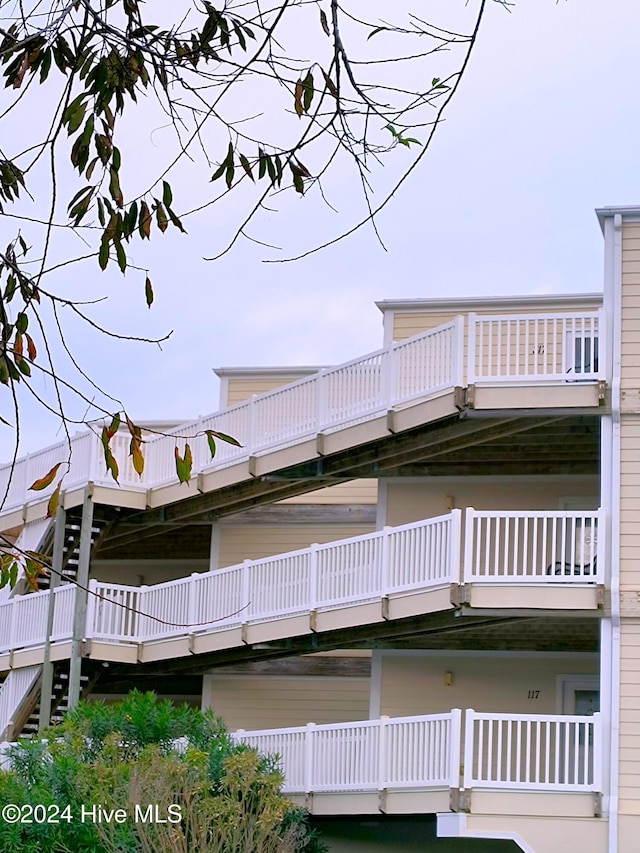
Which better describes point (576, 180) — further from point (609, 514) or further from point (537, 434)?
point (537, 434)

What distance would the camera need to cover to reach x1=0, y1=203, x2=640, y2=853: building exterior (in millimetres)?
19203

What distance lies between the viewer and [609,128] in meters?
5.53

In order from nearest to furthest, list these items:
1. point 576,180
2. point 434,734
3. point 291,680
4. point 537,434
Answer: point 576,180
point 434,734
point 537,434
point 291,680

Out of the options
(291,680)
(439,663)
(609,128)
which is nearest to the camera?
(609,128)

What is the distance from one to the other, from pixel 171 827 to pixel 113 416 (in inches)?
519

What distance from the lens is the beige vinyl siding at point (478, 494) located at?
22906mm

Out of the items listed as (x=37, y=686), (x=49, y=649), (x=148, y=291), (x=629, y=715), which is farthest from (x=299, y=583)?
(x=148, y=291)

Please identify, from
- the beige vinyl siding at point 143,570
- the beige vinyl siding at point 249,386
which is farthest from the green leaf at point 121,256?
the beige vinyl siding at point 143,570

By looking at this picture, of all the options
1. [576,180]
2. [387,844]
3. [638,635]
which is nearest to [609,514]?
[638,635]

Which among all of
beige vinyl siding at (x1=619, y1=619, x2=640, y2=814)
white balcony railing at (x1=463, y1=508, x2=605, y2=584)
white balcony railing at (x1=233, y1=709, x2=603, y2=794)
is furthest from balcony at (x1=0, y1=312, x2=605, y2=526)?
white balcony railing at (x1=233, y1=709, x2=603, y2=794)

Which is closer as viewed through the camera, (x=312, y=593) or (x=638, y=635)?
(x=638, y=635)

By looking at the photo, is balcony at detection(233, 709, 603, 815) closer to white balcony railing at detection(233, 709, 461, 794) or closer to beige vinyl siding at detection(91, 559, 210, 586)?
white balcony railing at detection(233, 709, 461, 794)

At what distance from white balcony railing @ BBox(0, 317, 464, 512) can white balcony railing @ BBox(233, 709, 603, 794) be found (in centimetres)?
410

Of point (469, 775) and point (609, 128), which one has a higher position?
point (609, 128)
